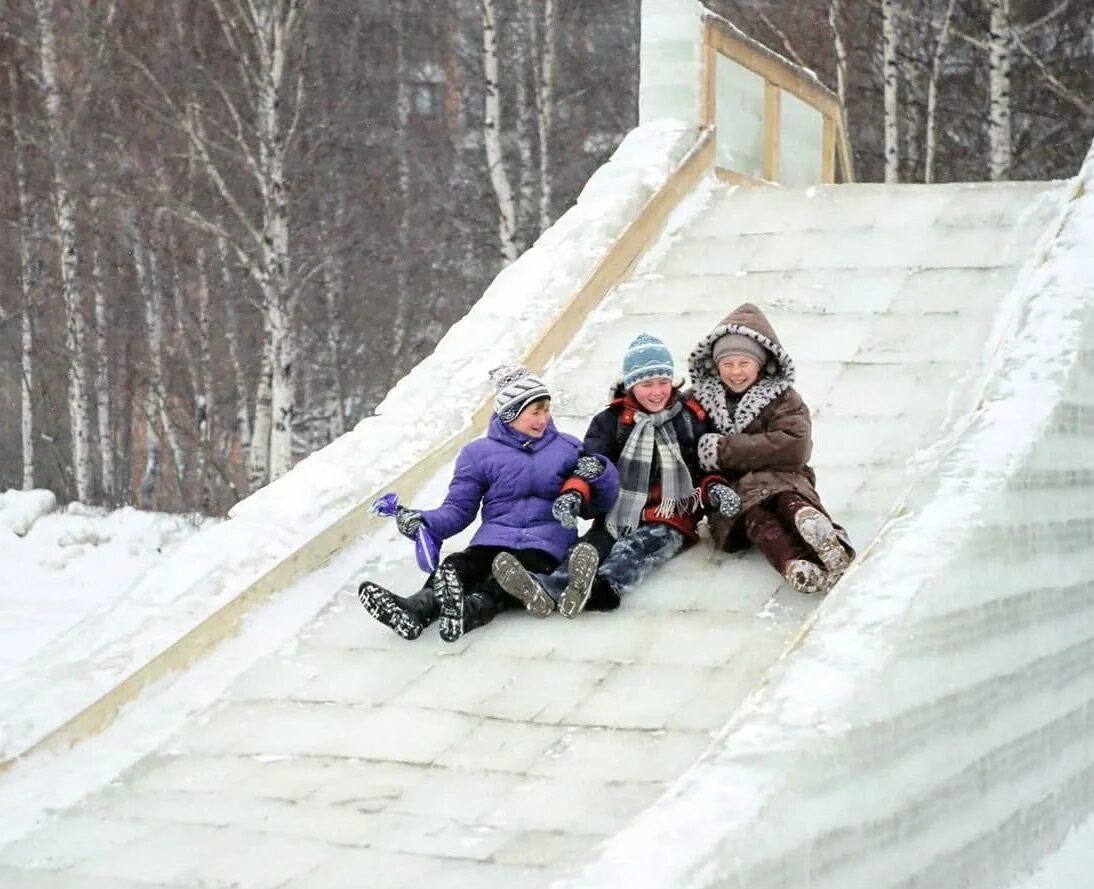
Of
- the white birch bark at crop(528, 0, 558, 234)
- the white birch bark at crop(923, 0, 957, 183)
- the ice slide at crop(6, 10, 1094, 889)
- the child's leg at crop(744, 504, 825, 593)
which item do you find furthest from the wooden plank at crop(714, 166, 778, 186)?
the white birch bark at crop(528, 0, 558, 234)

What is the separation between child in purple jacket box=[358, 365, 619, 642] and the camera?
461 cm

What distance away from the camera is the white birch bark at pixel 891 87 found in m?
13.5

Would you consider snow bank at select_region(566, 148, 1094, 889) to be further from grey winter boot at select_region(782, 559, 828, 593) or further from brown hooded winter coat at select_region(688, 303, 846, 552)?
brown hooded winter coat at select_region(688, 303, 846, 552)

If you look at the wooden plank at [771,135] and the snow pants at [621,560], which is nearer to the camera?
the snow pants at [621,560]

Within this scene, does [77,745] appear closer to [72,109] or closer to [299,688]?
[299,688]

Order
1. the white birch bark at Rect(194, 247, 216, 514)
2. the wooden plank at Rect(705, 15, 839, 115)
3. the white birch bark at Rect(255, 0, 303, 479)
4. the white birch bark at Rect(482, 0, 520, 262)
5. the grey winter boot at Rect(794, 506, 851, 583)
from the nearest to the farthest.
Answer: the grey winter boot at Rect(794, 506, 851, 583) < the wooden plank at Rect(705, 15, 839, 115) < the white birch bark at Rect(255, 0, 303, 479) < the white birch bark at Rect(482, 0, 520, 262) < the white birch bark at Rect(194, 247, 216, 514)

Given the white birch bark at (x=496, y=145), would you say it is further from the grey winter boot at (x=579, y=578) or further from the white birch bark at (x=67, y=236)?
the grey winter boot at (x=579, y=578)

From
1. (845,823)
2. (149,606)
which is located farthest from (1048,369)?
(149,606)

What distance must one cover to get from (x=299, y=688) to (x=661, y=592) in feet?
3.63

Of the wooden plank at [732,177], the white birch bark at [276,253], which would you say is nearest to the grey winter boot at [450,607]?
the wooden plank at [732,177]

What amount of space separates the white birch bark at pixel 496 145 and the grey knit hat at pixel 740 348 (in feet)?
29.7

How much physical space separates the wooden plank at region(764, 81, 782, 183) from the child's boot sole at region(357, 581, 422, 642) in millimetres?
5116

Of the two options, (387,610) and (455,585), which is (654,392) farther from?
(387,610)

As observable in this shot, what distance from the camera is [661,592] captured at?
4672mm
